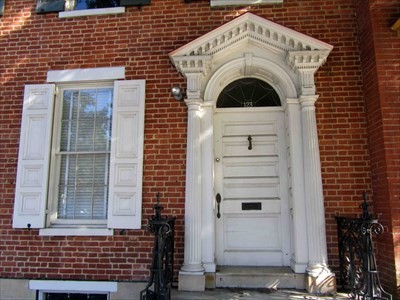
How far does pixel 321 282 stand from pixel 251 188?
5.08 feet

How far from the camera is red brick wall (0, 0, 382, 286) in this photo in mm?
4902

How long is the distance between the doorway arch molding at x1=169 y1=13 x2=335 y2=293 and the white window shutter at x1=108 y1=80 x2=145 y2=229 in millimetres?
715

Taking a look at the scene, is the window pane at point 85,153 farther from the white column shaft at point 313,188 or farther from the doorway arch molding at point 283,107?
the white column shaft at point 313,188

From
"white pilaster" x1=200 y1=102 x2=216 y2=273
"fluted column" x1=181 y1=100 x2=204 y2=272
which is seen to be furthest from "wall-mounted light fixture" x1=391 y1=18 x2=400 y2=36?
"fluted column" x1=181 y1=100 x2=204 y2=272

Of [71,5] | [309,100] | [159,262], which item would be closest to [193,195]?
[159,262]

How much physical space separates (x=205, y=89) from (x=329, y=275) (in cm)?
301

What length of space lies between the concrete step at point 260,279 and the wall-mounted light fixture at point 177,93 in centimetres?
250

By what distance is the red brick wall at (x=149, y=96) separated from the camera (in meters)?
4.90

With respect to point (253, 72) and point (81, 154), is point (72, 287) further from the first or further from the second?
point (253, 72)

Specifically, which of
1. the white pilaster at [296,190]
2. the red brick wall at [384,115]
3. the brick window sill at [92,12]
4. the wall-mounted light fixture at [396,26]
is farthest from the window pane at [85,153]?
the wall-mounted light fixture at [396,26]

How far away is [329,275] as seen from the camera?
4422 millimetres

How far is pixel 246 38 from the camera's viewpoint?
5.12m

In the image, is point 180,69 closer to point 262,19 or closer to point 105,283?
point 262,19

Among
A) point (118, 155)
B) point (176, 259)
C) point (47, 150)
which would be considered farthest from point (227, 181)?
point (47, 150)
